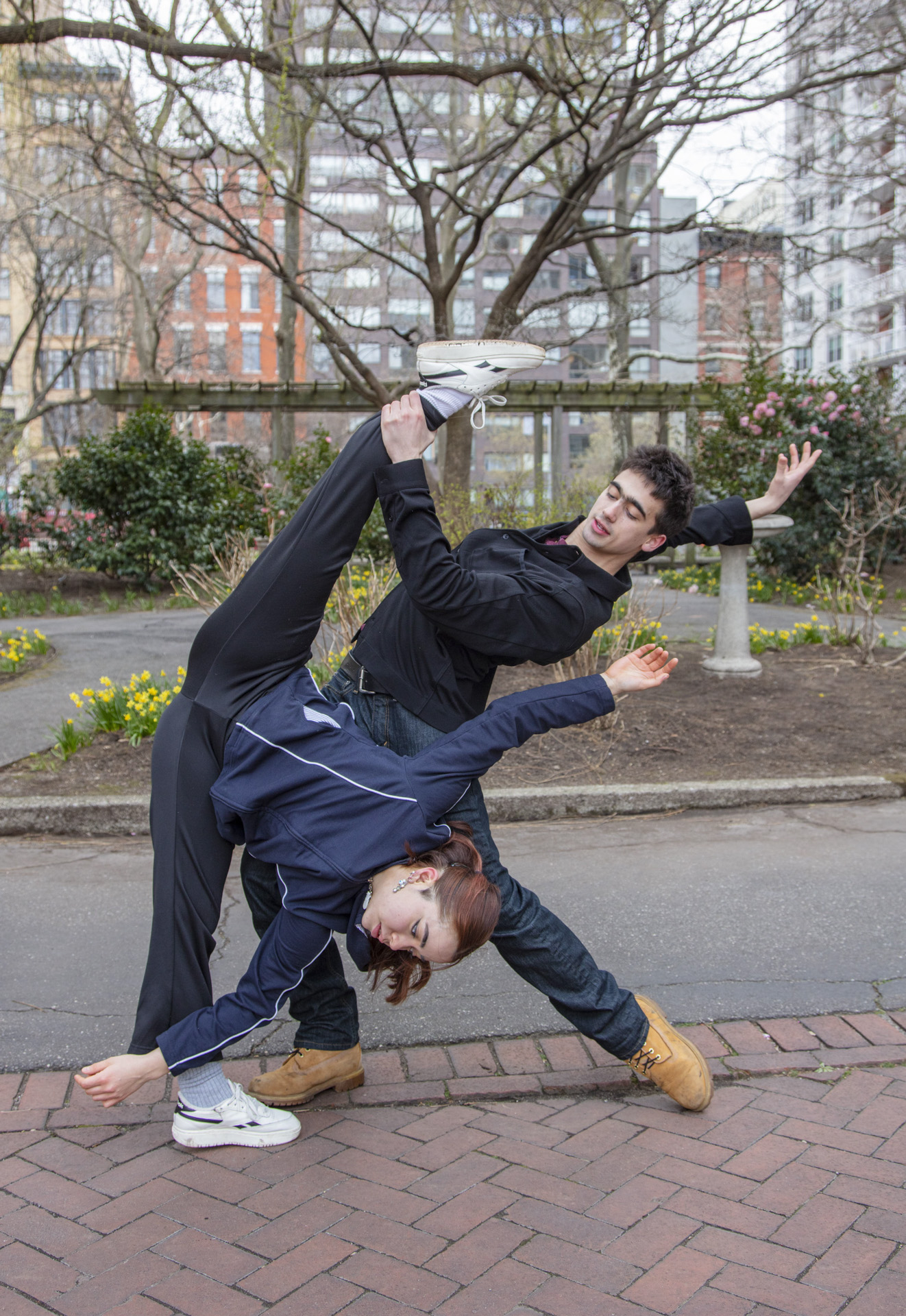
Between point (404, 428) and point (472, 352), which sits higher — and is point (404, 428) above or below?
below

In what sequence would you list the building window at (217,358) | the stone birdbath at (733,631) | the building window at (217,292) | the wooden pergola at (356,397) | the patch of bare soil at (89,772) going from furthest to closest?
the building window at (217,292), the building window at (217,358), the wooden pergola at (356,397), the stone birdbath at (733,631), the patch of bare soil at (89,772)

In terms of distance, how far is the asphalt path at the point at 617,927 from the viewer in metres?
3.16

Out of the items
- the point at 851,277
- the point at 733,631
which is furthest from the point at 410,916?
the point at 851,277

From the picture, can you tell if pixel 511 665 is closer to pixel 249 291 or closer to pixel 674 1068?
pixel 674 1068

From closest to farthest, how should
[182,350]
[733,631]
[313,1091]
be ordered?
1. [313,1091]
2. [733,631]
3. [182,350]

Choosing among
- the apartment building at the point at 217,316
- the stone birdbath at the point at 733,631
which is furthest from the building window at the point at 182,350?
the stone birdbath at the point at 733,631

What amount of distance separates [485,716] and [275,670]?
502 mm

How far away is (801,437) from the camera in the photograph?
1285 cm

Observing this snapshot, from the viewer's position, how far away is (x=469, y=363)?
7.52 feet

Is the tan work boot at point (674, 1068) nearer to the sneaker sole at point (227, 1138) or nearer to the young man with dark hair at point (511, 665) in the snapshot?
the young man with dark hair at point (511, 665)

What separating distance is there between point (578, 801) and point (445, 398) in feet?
10.1

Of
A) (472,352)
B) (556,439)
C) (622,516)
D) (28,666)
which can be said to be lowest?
(28,666)

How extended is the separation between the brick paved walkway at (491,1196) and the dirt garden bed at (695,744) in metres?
2.43

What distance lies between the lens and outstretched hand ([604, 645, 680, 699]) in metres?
2.37
